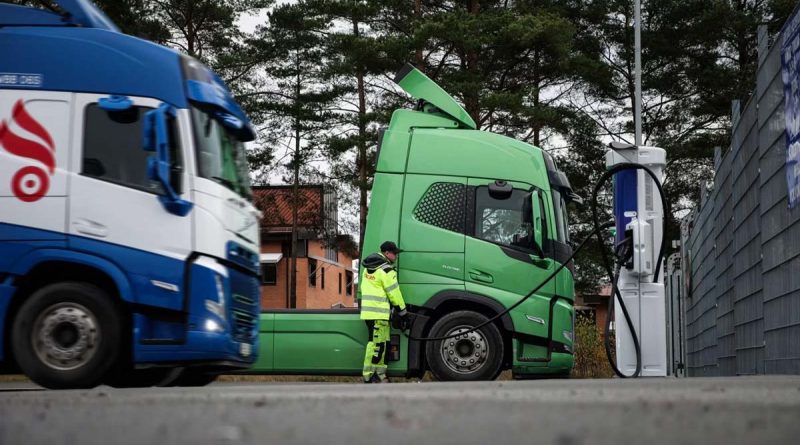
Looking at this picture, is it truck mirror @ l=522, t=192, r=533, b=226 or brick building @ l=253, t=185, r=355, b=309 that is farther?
brick building @ l=253, t=185, r=355, b=309

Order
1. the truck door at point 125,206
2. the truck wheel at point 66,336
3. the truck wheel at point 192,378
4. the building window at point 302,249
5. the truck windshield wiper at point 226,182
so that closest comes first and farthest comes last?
the truck wheel at point 66,336, the truck door at point 125,206, the truck windshield wiper at point 226,182, the truck wheel at point 192,378, the building window at point 302,249

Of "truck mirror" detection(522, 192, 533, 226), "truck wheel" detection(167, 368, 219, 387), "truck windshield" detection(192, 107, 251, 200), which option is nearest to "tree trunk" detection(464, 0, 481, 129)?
"truck mirror" detection(522, 192, 533, 226)

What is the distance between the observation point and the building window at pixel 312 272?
59109 millimetres

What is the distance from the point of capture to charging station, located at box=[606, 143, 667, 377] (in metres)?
10.4

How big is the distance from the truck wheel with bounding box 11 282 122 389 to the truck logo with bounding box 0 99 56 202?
0.77 meters

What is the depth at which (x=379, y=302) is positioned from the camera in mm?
12398

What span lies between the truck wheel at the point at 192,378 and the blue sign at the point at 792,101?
5.08m

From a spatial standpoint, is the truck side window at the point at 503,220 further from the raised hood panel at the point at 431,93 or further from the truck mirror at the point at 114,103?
the truck mirror at the point at 114,103

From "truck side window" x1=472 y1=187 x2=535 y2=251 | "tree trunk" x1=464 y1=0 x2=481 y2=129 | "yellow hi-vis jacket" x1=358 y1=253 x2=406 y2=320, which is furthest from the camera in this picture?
"tree trunk" x1=464 y1=0 x2=481 y2=129

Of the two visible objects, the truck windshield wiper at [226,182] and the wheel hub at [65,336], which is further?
the truck windshield wiper at [226,182]

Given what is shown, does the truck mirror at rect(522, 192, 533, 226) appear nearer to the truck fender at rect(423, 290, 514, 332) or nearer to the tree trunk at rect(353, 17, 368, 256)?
the truck fender at rect(423, 290, 514, 332)

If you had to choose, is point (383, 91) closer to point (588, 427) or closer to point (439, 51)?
point (439, 51)

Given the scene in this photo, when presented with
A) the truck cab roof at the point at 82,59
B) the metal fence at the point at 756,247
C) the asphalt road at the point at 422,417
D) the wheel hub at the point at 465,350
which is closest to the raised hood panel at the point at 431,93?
the wheel hub at the point at 465,350

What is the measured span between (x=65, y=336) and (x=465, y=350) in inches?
222
